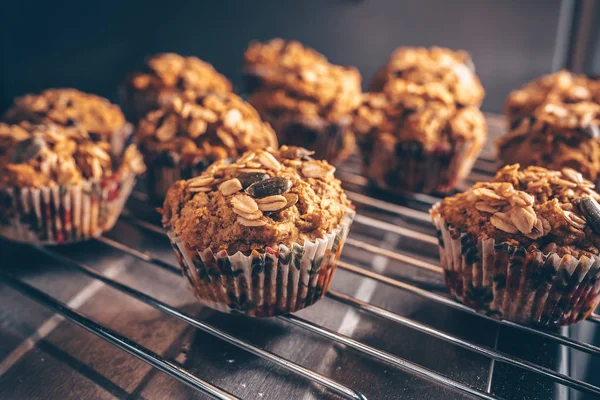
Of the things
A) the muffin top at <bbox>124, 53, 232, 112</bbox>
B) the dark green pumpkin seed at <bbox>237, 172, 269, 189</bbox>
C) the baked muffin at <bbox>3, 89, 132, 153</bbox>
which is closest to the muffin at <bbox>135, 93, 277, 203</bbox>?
the baked muffin at <bbox>3, 89, 132, 153</bbox>

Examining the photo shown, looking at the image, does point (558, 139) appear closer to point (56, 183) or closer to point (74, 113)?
point (56, 183)

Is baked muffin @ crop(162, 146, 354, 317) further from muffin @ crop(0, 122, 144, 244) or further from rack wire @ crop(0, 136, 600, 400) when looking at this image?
muffin @ crop(0, 122, 144, 244)

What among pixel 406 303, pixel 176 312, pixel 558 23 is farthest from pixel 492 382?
pixel 558 23

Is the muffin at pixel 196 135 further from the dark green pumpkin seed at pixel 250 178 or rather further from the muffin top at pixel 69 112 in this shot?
the dark green pumpkin seed at pixel 250 178

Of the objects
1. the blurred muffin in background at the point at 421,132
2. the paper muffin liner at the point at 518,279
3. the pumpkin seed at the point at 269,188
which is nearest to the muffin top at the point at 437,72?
the blurred muffin in background at the point at 421,132

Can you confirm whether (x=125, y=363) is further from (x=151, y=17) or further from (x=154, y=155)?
(x=151, y=17)
